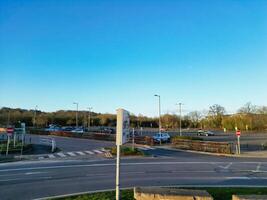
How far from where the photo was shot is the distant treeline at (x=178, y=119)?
97.2 meters

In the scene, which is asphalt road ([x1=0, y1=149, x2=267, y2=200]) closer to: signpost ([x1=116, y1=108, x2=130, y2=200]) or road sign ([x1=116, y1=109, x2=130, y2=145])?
signpost ([x1=116, y1=108, x2=130, y2=200])

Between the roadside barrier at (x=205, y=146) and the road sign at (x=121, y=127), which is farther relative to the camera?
the roadside barrier at (x=205, y=146)

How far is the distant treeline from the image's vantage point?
97188mm

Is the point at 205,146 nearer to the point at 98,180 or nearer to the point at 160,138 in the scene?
the point at 160,138

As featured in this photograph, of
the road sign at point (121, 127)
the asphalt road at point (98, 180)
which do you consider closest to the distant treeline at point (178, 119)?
the asphalt road at point (98, 180)

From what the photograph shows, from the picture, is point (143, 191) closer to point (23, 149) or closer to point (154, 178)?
point (154, 178)

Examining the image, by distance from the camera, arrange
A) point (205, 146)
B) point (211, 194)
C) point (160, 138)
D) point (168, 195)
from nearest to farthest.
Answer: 1. point (168, 195)
2. point (211, 194)
3. point (205, 146)
4. point (160, 138)

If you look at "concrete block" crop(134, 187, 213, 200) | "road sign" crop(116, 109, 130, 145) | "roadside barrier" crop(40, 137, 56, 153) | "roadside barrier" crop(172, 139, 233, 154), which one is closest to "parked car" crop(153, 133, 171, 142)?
"roadside barrier" crop(172, 139, 233, 154)

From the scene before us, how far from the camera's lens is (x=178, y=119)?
128000 mm

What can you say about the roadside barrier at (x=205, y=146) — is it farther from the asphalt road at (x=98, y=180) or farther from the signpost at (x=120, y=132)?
the signpost at (x=120, y=132)

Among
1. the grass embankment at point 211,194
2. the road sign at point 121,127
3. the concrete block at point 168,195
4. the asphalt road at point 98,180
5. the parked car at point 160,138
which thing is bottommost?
the asphalt road at point 98,180

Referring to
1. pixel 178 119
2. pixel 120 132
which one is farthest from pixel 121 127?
pixel 178 119

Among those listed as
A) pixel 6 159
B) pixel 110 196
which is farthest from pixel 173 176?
pixel 6 159

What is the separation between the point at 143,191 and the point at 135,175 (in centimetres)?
854
